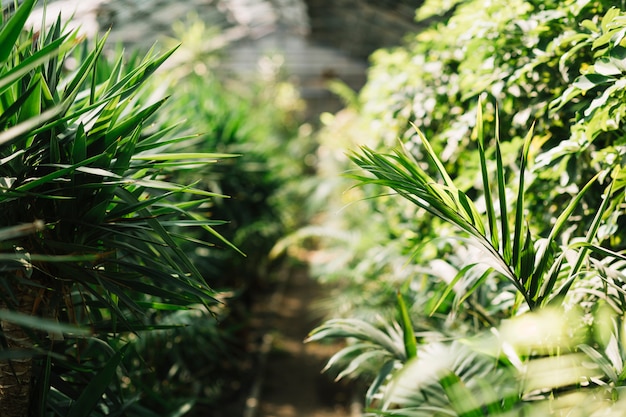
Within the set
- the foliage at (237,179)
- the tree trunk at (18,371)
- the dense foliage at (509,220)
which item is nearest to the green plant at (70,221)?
the tree trunk at (18,371)

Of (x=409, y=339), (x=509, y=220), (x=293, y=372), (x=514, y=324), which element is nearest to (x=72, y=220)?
(x=409, y=339)

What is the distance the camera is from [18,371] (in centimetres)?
155

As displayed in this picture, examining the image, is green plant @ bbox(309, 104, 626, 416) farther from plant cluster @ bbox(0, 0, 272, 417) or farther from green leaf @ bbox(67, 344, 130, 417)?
green leaf @ bbox(67, 344, 130, 417)

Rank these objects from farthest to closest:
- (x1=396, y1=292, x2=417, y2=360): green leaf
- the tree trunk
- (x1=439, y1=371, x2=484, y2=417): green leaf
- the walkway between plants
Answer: the walkway between plants → (x1=396, y1=292, x2=417, y2=360): green leaf → the tree trunk → (x1=439, y1=371, x2=484, y2=417): green leaf

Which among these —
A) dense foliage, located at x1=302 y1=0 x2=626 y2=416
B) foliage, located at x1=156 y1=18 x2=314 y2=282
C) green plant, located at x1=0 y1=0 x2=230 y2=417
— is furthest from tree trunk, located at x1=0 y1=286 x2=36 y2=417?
foliage, located at x1=156 y1=18 x2=314 y2=282

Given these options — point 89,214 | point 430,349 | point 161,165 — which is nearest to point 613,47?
point 430,349

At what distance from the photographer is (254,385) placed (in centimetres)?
406

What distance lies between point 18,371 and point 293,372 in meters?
3.03

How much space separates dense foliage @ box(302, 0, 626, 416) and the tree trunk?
909 mm

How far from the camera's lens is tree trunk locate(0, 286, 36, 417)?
1527 mm

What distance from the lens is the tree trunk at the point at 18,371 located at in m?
1.53

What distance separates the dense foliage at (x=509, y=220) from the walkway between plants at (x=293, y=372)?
855mm

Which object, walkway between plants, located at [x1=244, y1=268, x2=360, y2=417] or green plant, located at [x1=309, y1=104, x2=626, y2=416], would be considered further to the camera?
walkway between plants, located at [x1=244, y1=268, x2=360, y2=417]

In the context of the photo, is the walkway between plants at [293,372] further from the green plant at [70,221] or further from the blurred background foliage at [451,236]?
the green plant at [70,221]
